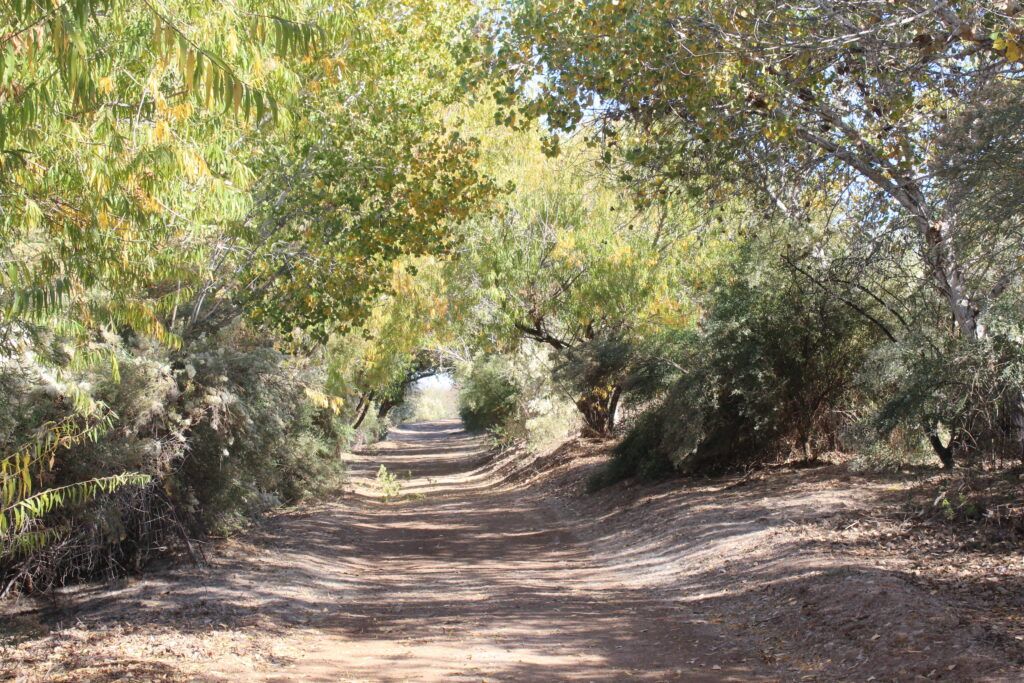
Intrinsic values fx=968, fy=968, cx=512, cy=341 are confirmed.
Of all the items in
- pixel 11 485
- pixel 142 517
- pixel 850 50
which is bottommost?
pixel 142 517

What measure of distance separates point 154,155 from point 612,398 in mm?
21322

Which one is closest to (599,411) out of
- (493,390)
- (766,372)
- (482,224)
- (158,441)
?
(482,224)

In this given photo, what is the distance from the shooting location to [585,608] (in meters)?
9.99

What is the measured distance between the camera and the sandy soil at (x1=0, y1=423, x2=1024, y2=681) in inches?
290

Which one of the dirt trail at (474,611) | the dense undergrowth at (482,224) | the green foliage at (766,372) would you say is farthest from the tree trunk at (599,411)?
the green foliage at (766,372)

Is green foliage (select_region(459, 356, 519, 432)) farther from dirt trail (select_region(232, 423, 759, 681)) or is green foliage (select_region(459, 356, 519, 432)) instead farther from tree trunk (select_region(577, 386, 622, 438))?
dirt trail (select_region(232, 423, 759, 681))

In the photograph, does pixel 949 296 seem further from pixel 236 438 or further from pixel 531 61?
pixel 236 438

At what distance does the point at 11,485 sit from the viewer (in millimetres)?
4562

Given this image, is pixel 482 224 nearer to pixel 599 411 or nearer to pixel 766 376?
pixel 766 376

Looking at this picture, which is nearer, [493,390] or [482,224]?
[482,224]

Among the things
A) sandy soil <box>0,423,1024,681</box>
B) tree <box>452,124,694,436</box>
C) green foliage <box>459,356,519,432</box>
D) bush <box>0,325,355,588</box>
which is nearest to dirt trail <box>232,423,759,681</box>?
sandy soil <box>0,423,1024,681</box>

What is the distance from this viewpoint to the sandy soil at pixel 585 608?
24.2 feet

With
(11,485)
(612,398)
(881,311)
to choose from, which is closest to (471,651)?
(11,485)

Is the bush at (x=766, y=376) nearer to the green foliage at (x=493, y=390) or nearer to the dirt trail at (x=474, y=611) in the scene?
the dirt trail at (x=474, y=611)
